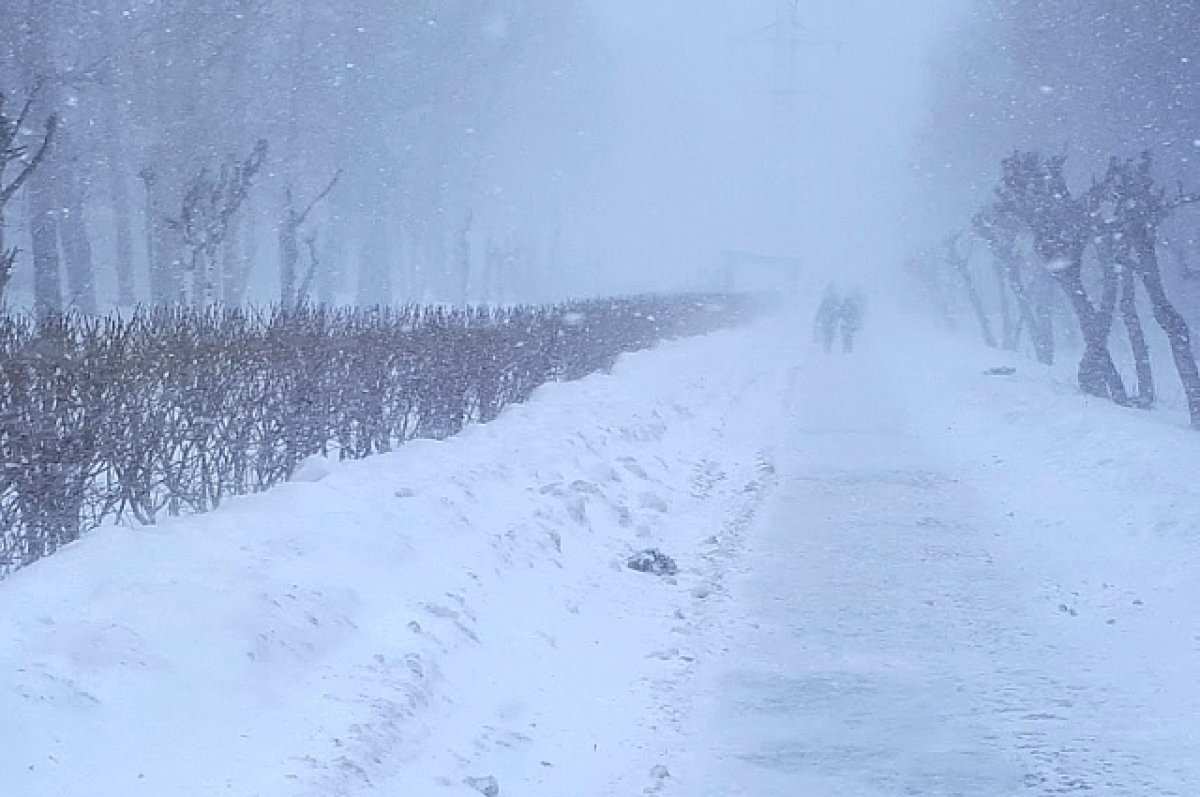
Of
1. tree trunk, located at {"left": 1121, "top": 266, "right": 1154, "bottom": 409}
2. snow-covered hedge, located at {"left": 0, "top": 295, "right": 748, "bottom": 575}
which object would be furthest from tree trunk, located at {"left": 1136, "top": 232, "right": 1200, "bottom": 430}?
snow-covered hedge, located at {"left": 0, "top": 295, "right": 748, "bottom": 575}

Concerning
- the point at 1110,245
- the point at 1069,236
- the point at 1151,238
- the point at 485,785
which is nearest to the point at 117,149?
the point at 1069,236

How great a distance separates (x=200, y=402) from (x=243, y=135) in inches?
954

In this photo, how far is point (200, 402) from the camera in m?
8.52

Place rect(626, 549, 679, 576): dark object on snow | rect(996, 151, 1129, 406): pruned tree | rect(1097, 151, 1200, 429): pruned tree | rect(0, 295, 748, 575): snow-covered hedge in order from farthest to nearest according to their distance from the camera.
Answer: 1. rect(996, 151, 1129, 406): pruned tree
2. rect(1097, 151, 1200, 429): pruned tree
3. rect(626, 549, 679, 576): dark object on snow
4. rect(0, 295, 748, 575): snow-covered hedge

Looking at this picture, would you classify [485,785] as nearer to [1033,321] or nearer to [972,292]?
[1033,321]

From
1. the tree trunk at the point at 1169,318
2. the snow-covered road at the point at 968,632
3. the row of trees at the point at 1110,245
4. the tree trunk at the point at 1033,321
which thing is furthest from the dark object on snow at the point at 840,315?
the snow-covered road at the point at 968,632

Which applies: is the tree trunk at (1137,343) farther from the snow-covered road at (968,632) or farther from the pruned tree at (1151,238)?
the snow-covered road at (968,632)

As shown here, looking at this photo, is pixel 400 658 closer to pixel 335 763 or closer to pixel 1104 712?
pixel 335 763

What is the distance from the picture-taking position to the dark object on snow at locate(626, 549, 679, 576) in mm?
9531

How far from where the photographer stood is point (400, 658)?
6191 mm

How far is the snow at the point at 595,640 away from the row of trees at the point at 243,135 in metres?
5.56

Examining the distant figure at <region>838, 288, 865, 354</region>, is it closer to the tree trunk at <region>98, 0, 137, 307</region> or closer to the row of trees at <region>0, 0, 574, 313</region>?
the row of trees at <region>0, 0, 574, 313</region>

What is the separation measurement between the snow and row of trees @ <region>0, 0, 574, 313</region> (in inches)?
219

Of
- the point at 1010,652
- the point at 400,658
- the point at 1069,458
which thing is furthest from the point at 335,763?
the point at 1069,458
